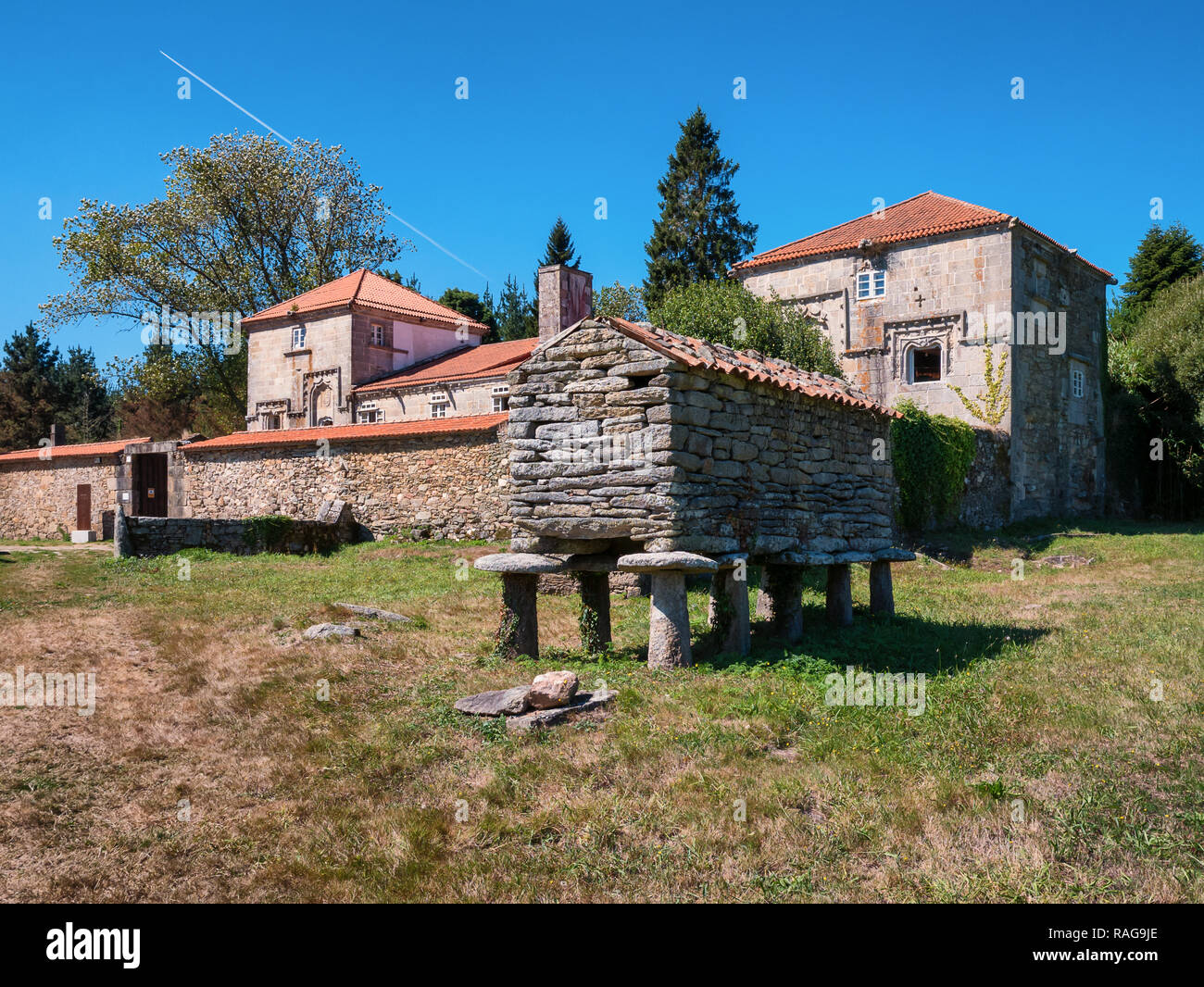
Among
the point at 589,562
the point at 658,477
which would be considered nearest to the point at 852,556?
the point at 589,562

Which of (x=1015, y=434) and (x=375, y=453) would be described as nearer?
(x=375, y=453)

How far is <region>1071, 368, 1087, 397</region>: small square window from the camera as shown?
31.5 meters

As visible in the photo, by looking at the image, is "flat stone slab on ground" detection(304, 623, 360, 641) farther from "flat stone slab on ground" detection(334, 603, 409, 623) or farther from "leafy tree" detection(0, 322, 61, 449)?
"leafy tree" detection(0, 322, 61, 449)

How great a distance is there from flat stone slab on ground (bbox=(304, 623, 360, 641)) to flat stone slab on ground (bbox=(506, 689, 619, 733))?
4.17 metres

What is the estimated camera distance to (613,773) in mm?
6680

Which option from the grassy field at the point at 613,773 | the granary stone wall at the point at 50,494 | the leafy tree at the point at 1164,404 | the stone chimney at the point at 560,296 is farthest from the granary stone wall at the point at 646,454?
the leafy tree at the point at 1164,404

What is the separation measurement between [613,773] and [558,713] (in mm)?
1216

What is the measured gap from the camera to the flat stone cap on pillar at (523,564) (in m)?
9.55

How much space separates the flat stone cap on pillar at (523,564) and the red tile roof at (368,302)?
2635 cm

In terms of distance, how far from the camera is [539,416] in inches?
381

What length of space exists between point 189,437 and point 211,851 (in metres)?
28.0
